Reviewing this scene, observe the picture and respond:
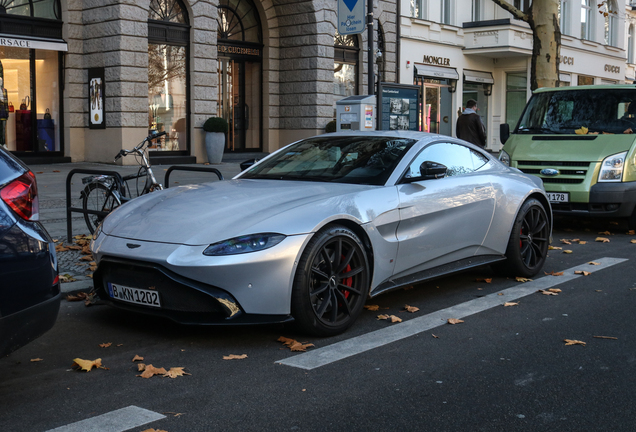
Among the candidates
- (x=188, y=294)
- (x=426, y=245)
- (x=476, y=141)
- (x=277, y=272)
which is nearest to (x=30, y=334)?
(x=188, y=294)

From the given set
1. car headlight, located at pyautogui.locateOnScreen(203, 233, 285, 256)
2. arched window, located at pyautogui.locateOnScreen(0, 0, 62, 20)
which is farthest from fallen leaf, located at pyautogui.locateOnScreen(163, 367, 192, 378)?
arched window, located at pyautogui.locateOnScreen(0, 0, 62, 20)

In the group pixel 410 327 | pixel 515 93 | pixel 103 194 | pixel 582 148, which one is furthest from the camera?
pixel 515 93

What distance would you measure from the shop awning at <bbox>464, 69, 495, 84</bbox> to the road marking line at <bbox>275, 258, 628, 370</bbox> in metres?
25.5

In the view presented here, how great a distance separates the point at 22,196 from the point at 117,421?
1.14 m

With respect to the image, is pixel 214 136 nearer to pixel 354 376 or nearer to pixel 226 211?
pixel 226 211

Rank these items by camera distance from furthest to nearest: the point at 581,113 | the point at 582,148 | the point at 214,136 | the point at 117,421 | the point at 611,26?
1. the point at 611,26
2. the point at 214,136
3. the point at 581,113
4. the point at 582,148
5. the point at 117,421

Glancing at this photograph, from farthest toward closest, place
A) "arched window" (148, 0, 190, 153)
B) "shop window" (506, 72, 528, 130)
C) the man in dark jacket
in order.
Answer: "shop window" (506, 72, 528, 130)
"arched window" (148, 0, 190, 153)
the man in dark jacket

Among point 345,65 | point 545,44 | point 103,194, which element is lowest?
point 103,194

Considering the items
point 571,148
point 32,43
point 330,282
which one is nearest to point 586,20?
point 32,43

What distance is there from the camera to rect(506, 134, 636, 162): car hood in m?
9.86

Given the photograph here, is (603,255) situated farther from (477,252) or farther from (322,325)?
(322,325)

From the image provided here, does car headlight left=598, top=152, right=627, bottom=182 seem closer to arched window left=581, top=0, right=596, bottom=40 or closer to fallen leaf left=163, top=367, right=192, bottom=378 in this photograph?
fallen leaf left=163, top=367, right=192, bottom=378

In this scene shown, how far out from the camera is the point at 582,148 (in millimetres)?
10016

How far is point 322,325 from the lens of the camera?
4844 mm
